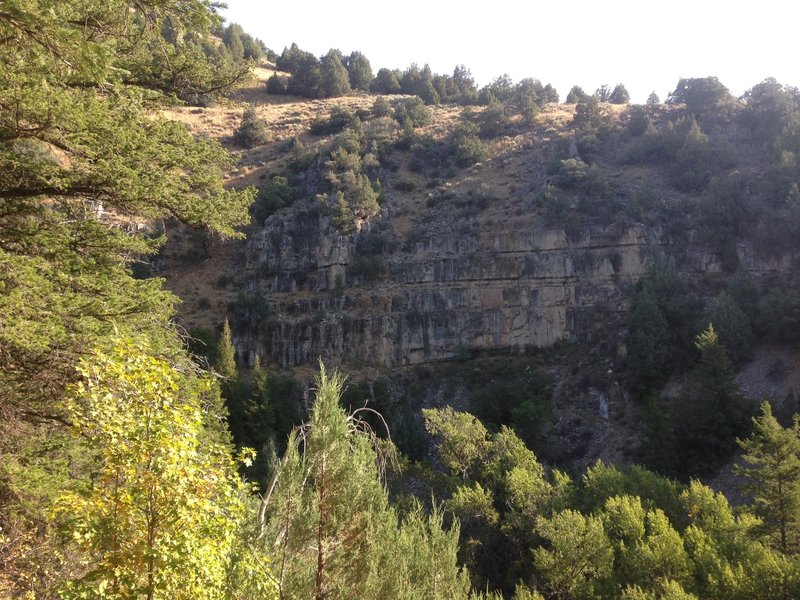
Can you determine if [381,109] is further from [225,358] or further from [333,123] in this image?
[225,358]

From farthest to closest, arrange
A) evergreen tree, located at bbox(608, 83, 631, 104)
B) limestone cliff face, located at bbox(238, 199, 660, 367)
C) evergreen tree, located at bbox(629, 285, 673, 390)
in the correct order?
evergreen tree, located at bbox(608, 83, 631, 104)
limestone cliff face, located at bbox(238, 199, 660, 367)
evergreen tree, located at bbox(629, 285, 673, 390)

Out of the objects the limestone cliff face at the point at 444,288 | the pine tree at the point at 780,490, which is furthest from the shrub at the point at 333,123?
the pine tree at the point at 780,490

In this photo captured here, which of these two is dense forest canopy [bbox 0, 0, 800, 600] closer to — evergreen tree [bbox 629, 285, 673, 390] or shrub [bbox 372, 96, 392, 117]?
evergreen tree [bbox 629, 285, 673, 390]

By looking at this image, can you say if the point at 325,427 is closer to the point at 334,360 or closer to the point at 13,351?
the point at 13,351

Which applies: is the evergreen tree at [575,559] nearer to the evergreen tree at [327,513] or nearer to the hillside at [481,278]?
the evergreen tree at [327,513]

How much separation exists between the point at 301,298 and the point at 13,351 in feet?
111

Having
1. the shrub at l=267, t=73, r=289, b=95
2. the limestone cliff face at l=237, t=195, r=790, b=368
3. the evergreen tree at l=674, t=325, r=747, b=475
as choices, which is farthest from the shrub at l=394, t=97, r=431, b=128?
the evergreen tree at l=674, t=325, r=747, b=475

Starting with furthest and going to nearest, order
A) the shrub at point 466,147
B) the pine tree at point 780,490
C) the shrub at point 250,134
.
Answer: the shrub at point 250,134 → the shrub at point 466,147 → the pine tree at point 780,490

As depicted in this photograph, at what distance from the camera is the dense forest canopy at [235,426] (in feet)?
12.6

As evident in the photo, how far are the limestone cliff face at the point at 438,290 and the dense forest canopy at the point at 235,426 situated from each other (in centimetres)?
314

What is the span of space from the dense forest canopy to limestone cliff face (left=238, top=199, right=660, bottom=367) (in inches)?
123

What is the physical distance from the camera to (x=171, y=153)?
24.9ft

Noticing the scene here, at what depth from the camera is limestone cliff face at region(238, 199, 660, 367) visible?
3797 centimetres

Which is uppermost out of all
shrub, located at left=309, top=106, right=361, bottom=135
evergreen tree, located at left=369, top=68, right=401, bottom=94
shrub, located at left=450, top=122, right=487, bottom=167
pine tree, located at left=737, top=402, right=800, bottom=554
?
evergreen tree, located at left=369, top=68, right=401, bottom=94
